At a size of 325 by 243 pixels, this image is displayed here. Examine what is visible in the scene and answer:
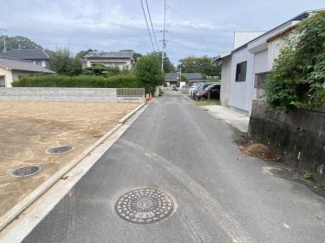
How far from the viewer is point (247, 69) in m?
11.6

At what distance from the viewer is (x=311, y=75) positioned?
3496 millimetres

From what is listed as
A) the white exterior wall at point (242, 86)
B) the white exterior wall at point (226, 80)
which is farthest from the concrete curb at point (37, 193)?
the white exterior wall at point (226, 80)

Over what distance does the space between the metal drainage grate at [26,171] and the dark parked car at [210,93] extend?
18.0 m

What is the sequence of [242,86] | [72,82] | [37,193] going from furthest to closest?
[72,82]
[242,86]
[37,193]

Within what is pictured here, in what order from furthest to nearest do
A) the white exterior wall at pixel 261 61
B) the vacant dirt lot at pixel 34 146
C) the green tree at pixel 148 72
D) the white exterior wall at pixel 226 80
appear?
the green tree at pixel 148 72, the white exterior wall at pixel 226 80, the white exterior wall at pixel 261 61, the vacant dirt lot at pixel 34 146

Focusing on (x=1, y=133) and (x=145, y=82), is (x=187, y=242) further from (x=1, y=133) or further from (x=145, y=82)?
(x=145, y=82)

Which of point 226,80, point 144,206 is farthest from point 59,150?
point 226,80

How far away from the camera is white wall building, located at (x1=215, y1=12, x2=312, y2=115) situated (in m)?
7.73

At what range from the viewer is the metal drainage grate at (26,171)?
362cm

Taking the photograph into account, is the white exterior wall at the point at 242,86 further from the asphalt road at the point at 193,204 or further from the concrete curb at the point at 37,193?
the concrete curb at the point at 37,193

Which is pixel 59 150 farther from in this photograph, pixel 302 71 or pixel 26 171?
pixel 302 71

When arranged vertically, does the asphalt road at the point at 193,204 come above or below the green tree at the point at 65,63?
below

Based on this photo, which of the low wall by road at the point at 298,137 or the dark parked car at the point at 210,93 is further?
the dark parked car at the point at 210,93

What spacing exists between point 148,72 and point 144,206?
20191 mm
